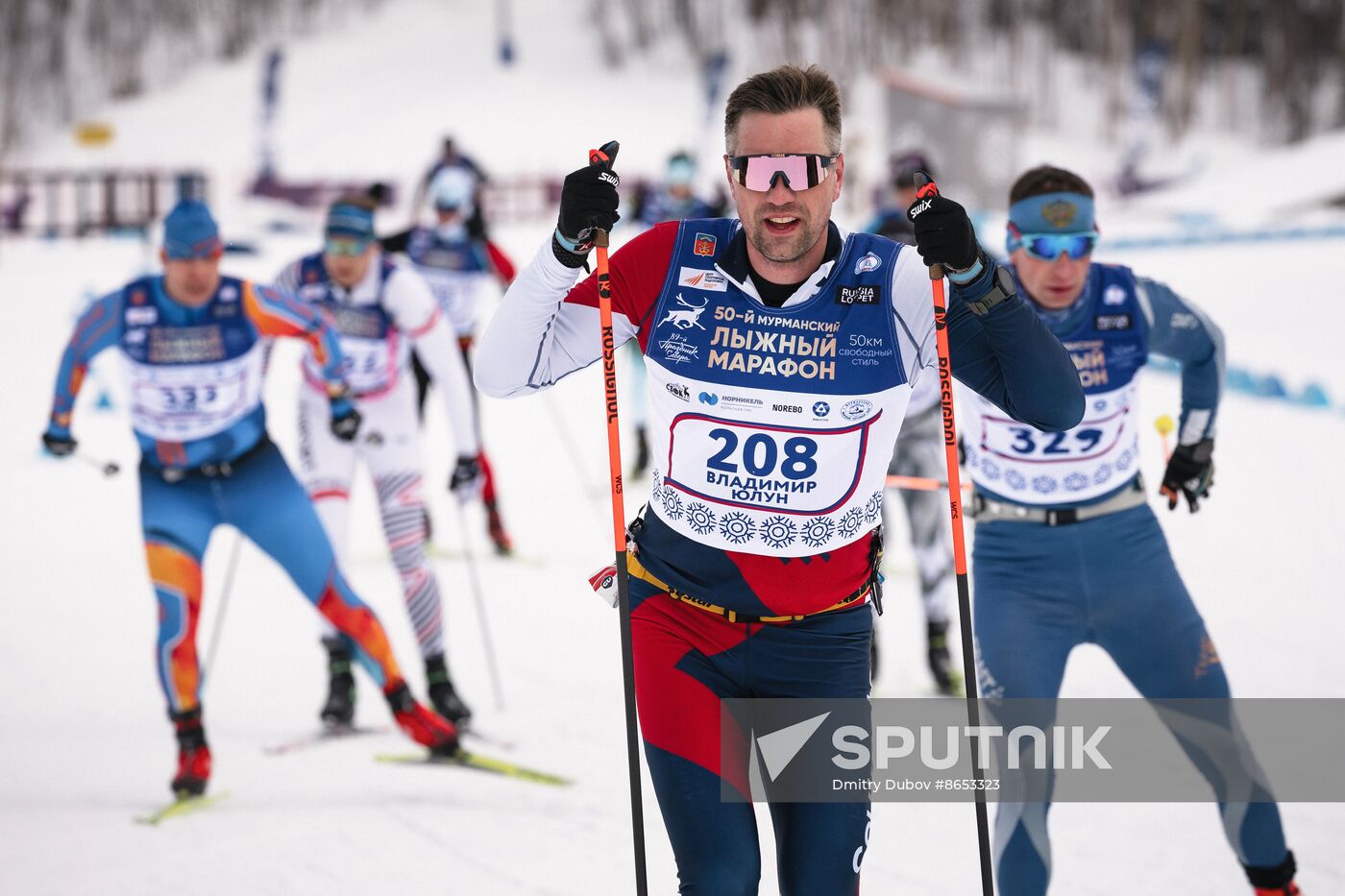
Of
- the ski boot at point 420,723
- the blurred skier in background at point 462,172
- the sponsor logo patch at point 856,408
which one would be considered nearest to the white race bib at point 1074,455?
the sponsor logo patch at point 856,408

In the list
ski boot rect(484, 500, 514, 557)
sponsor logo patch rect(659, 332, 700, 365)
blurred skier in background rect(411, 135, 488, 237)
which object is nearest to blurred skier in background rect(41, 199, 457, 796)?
sponsor logo patch rect(659, 332, 700, 365)

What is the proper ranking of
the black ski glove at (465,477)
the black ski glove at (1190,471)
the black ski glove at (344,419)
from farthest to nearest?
the black ski glove at (465,477), the black ski glove at (344,419), the black ski glove at (1190,471)

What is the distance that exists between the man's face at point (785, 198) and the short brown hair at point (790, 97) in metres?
0.02

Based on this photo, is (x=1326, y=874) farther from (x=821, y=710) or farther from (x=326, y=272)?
(x=326, y=272)

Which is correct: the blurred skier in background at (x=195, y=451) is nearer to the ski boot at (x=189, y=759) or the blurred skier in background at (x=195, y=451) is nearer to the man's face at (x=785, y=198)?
the ski boot at (x=189, y=759)

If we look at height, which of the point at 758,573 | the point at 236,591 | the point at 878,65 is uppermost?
the point at 878,65

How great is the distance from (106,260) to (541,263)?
2295cm

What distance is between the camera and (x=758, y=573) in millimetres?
2975

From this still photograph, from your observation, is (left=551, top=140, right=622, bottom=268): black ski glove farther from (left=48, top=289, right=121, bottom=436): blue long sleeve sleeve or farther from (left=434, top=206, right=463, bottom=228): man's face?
(left=434, top=206, right=463, bottom=228): man's face

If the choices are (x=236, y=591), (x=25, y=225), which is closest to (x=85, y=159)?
(x=25, y=225)

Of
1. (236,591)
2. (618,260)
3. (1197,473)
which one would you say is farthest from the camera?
(236,591)

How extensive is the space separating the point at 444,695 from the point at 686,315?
12.3 ft

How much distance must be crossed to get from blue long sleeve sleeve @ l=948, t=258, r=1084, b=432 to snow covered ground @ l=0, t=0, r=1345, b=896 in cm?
227

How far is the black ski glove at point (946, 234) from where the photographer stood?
2.83 metres
